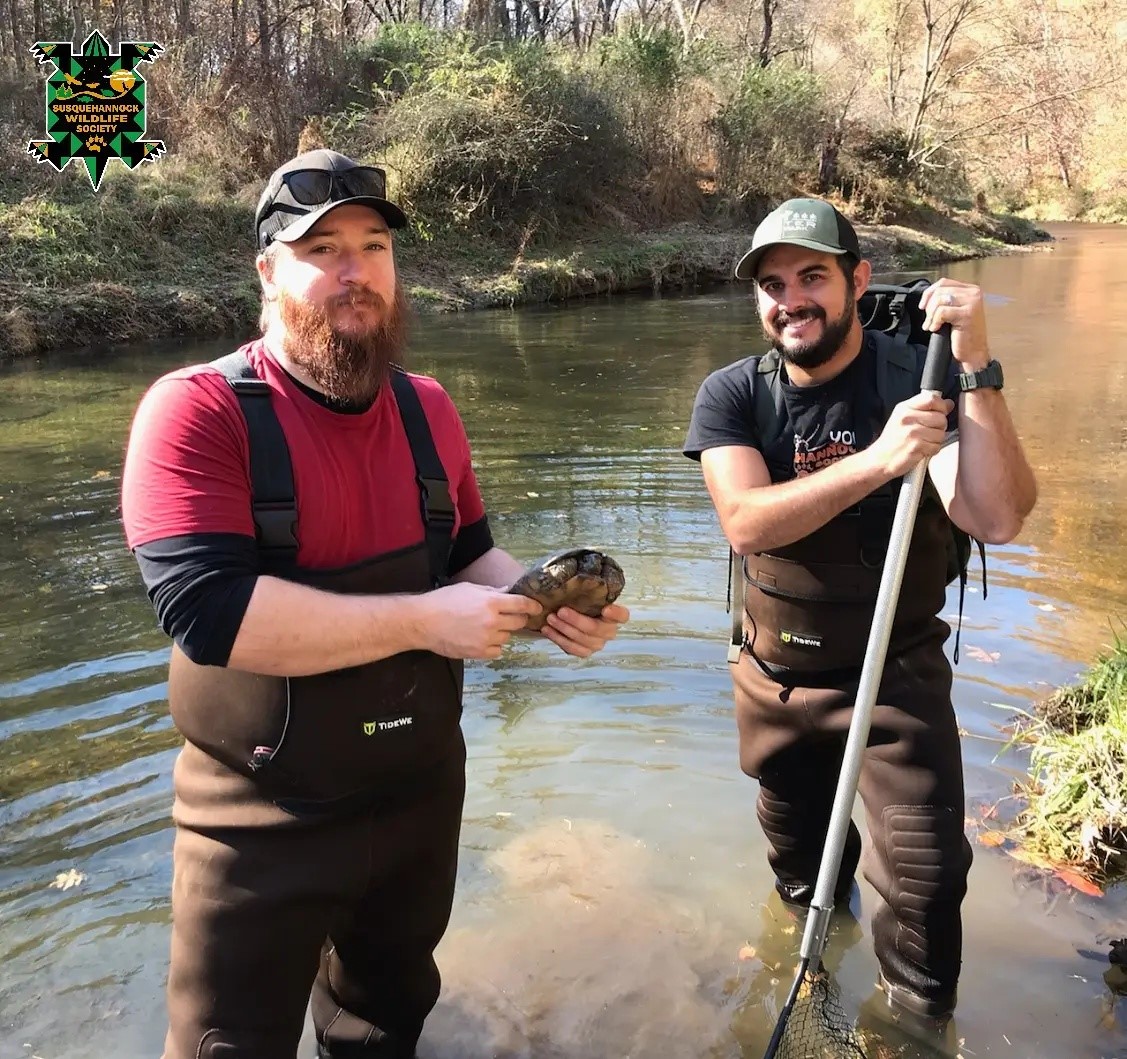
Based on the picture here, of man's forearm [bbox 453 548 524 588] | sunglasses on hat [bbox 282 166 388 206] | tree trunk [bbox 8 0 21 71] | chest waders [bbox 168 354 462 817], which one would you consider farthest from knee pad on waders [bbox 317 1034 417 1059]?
tree trunk [bbox 8 0 21 71]

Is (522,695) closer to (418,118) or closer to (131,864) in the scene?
(131,864)

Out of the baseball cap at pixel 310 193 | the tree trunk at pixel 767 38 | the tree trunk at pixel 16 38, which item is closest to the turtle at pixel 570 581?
the baseball cap at pixel 310 193

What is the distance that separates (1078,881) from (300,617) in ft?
10.8

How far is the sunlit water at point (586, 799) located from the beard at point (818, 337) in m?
2.11

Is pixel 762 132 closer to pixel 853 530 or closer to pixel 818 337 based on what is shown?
pixel 818 337

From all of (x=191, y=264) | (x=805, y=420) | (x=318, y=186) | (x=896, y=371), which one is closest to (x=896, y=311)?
(x=896, y=371)

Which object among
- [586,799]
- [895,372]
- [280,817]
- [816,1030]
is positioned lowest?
[586,799]

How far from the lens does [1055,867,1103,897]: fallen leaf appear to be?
12.4 feet

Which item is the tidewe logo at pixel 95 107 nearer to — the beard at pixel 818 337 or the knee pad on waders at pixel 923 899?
the beard at pixel 818 337

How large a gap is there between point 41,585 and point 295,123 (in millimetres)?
20103

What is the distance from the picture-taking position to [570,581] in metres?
2.19

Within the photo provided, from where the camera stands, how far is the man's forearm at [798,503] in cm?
277

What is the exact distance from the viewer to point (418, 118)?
23.0 m

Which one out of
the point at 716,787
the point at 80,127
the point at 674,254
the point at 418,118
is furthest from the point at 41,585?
the point at 674,254
